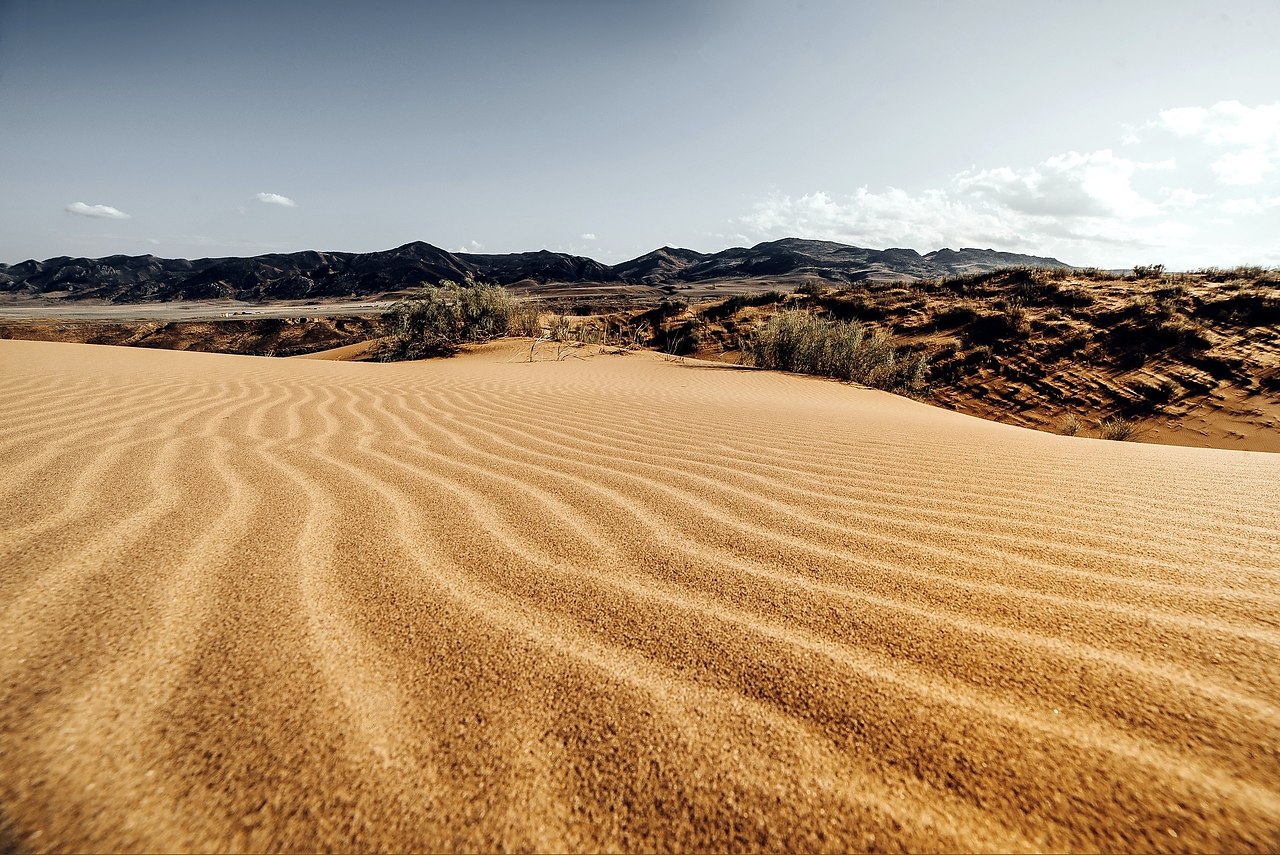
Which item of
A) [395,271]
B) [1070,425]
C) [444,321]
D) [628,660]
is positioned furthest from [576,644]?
[395,271]

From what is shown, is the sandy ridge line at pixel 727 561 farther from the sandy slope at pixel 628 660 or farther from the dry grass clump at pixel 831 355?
the dry grass clump at pixel 831 355

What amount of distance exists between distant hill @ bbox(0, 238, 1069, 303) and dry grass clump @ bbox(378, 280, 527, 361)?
132 feet

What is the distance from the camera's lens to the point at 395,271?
69.4m

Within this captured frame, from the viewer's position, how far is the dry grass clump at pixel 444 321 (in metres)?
11.9

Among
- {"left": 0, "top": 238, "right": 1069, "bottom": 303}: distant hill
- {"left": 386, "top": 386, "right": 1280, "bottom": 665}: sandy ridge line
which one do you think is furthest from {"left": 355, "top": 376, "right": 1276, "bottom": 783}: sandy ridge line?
{"left": 0, "top": 238, "right": 1069, "bottom": 303}: distant hill

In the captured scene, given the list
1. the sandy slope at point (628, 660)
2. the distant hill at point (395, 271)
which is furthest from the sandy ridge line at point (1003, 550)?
the distant hill at point (395, 271)

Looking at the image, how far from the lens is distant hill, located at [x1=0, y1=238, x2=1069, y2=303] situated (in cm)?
6216

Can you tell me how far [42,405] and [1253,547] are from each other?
5939mm

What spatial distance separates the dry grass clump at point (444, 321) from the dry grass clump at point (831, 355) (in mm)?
6297

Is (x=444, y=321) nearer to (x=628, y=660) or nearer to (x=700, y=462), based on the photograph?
(x=700, y=462)

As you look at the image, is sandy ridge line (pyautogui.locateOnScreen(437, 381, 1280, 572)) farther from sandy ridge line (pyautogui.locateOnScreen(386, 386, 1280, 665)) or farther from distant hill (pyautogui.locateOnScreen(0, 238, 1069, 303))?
distant hill (pyautogui.locateOnScreen(0, 238, 1069, 303))

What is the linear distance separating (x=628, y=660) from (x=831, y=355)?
393 inches

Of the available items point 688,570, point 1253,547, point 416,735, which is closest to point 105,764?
point 416,735

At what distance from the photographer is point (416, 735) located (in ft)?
2.94
